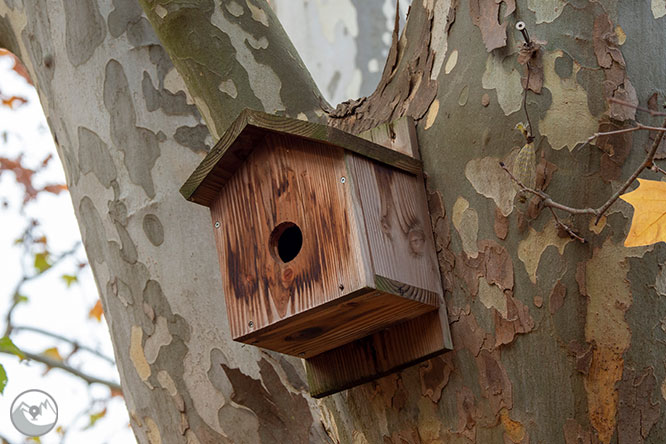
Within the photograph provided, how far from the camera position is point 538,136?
5.01ft

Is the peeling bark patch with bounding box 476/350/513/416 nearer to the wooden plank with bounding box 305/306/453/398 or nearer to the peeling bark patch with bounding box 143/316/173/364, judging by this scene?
the wooden plank with bounding box 305/306/453/398

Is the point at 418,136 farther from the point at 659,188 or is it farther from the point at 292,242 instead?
the point at 659,188

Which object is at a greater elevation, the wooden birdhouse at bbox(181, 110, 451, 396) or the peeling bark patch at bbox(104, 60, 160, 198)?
the peeling bark patch at bbox(104, 60, 160, 198)

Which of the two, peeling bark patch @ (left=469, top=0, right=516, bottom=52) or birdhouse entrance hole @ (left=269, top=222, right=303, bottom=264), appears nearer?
peeling bark patch @ (left=469, top=0, right=516, bottom=52)

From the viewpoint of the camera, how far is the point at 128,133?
2.28 meters

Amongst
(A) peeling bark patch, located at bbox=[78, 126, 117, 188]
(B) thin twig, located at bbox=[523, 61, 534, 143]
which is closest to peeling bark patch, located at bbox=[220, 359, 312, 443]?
(A) peeling bark patch, located at bbox=[78, 126, 117, 188]

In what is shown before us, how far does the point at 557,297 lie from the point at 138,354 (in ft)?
3.92

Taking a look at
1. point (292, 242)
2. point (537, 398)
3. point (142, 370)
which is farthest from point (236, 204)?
point (537, 398)

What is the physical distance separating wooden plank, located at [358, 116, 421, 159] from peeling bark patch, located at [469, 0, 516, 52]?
0.76ft

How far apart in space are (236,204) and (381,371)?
50 centimetres

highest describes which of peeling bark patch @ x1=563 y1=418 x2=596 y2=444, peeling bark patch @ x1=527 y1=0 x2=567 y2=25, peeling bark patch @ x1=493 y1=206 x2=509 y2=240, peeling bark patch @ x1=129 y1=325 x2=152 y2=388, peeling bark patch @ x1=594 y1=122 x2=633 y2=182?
peeling bark patch @ x1=527 y1=0 x2=567 y2=25

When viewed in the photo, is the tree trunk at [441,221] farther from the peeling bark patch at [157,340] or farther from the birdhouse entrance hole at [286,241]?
the birdhouse entrance hole at [286,241]

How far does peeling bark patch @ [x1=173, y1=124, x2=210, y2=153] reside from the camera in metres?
2.25

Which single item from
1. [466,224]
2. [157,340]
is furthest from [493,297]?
[157,340]
